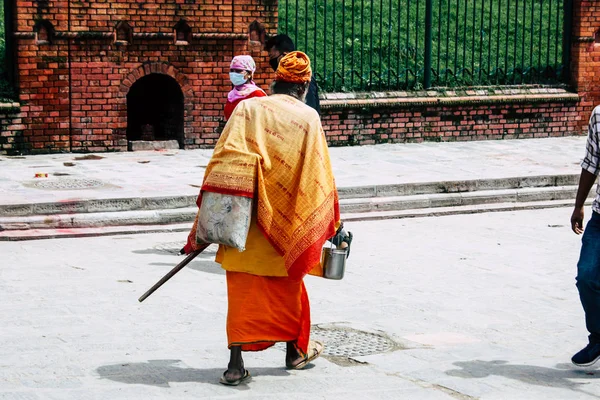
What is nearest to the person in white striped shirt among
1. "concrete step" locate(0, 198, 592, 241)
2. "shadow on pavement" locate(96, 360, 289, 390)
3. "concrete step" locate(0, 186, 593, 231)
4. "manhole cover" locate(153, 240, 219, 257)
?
"shadow on pavement" locate(96, 360, 289, 390)

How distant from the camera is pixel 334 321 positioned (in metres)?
7.41

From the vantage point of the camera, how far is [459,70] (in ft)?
56.9

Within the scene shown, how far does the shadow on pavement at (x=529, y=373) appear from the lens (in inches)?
239

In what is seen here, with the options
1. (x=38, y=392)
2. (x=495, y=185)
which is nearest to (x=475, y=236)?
(x=495, y=185)

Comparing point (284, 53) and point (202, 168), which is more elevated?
point (284, 53)

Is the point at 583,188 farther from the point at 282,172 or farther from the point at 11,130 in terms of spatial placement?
the point at 11,130

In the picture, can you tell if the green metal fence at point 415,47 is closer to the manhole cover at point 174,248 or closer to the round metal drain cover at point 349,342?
the manhole cover at point 174,248

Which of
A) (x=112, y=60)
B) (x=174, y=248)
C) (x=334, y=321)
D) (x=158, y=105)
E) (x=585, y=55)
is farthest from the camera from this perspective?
(x=585, y=55)

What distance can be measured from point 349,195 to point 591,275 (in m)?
6.10

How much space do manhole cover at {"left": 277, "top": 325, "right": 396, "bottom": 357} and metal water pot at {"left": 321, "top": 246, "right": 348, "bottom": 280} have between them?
53cm

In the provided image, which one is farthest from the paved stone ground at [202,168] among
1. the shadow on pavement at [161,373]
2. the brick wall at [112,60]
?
the shadow on pavement at [161,373]

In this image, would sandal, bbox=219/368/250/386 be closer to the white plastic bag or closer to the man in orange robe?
the man in orange robe

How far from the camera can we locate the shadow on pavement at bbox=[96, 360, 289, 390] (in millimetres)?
5949

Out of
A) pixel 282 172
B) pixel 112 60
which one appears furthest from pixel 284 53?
pixel 112 60
